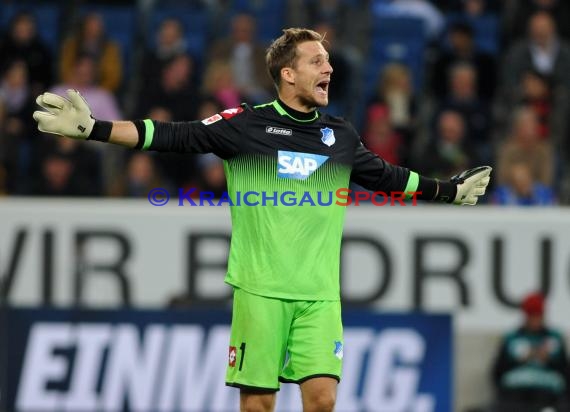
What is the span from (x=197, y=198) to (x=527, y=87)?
3.71 metres

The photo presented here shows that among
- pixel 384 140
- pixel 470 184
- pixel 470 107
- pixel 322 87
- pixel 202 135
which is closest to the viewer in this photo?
pixel 202 135

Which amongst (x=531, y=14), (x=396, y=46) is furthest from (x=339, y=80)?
(x=531, y=14)

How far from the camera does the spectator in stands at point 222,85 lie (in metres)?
12.7

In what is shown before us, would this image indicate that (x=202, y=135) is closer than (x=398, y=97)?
Yes

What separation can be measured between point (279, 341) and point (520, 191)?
5290 mm

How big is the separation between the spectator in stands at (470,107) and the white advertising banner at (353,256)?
4.79 feet

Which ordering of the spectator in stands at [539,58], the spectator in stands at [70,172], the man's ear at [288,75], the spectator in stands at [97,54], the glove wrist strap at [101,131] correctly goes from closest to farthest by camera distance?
1. the glove wrist strap at [101,131]
2. the man's ear at [288,75]
3. the spectator in stands at [70,172]
4. the spectator in stands at [539,58]
5. the spectator in stands at [97,54]

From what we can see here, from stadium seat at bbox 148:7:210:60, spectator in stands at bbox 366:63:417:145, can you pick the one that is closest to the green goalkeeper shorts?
spectator in stands at bbox 366:63:417:145

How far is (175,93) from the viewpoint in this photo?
12758 millimetres

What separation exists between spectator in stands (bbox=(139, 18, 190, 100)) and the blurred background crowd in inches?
0.6

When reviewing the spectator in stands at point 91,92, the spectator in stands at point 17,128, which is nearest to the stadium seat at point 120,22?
the spectator in stands at point 91,92

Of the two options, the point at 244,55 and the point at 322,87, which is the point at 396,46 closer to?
the point at 244,55

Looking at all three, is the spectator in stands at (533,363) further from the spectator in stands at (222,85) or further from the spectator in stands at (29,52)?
the spectator in stands at (29,52)

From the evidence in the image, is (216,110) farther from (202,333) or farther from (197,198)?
(202,333)
